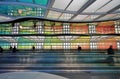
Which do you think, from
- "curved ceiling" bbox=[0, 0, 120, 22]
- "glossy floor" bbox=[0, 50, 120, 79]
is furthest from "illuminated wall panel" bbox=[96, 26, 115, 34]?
"glossy floor" bbox=[0, 50, 120, 79]

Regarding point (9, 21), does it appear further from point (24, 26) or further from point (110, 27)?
point (110, 27)

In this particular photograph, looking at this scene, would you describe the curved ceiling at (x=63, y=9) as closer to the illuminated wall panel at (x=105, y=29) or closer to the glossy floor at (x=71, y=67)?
the glossy floor at (x=71, y=67)

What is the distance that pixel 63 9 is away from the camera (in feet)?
68.3

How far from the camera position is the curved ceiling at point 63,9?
16.9m

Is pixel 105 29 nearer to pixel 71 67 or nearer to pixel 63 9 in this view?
pixel 63 9

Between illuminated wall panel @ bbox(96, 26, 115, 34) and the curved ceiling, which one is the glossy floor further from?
illuminated wall panel @ bbox(96, 26, 115, 34)

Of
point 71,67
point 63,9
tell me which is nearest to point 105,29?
point 63,9

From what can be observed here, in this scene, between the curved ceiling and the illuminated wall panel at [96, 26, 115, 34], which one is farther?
the illuminated wall panel at [96, 26, 115, 34]

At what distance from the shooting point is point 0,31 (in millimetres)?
48406

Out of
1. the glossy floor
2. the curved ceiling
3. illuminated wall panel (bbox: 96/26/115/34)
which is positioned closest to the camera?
the glossy floor

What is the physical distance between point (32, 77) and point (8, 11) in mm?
27693

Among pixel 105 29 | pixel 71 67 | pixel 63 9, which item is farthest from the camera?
pixel 105 29

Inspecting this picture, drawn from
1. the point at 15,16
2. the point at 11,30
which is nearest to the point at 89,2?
the point at 15,16

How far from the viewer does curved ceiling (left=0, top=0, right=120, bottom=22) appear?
55.5 ft
